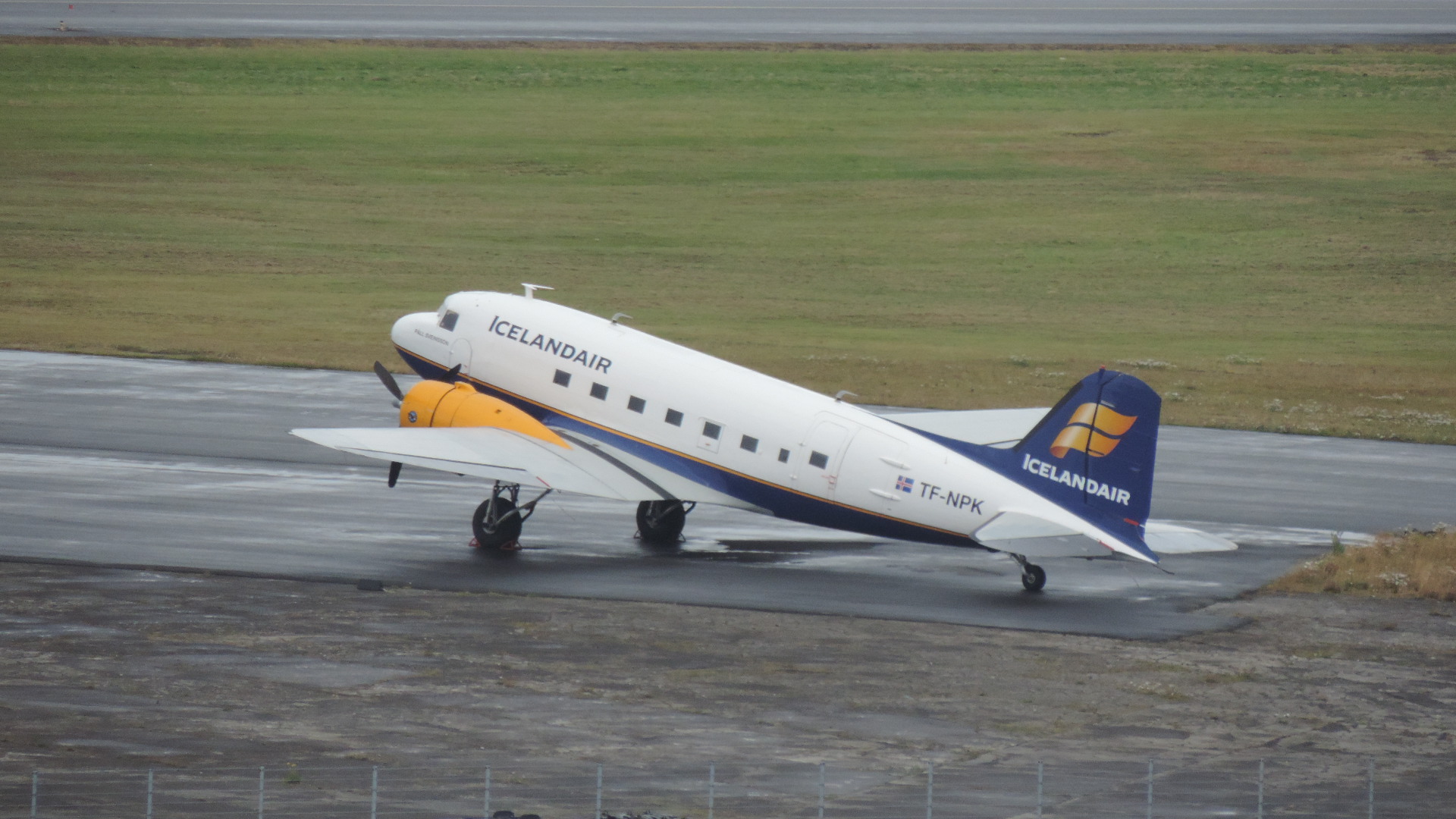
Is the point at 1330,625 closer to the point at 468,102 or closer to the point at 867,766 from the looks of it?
the point at 867,766

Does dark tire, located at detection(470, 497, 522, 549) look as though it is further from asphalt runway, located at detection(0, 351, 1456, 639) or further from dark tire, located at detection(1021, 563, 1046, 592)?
dark tire, located at detection(1021, 563, 1046, 592)

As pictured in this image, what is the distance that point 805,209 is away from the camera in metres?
86.4

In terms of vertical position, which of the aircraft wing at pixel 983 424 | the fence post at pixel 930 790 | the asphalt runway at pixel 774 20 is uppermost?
the asphalt runway at pixel 774 20

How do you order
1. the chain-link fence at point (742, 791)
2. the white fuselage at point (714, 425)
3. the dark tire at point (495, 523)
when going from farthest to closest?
the dark tire at point (495, 523) → the white fuselage at point (714, 425) → the chain-link fence at point (742, 791)

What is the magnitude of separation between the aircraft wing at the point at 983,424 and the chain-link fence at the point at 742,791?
44.0ft

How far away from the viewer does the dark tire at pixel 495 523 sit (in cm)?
3397

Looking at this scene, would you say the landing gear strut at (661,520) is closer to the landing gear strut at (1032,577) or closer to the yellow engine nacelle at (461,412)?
the yellow engine nacelle at (461,412)

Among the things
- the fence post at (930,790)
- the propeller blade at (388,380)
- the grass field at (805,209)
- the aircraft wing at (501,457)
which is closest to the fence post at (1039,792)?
the fence post at (930,790)

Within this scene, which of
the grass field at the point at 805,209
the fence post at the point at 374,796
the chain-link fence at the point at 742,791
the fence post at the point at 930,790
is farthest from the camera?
the grass field at the point at 805,209

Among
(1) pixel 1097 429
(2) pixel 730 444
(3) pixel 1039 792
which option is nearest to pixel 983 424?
(2) pixel 730 444

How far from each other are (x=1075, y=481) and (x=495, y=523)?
10.8m

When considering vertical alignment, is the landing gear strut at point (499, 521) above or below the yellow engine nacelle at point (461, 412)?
below

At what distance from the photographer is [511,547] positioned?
3425 centimetres

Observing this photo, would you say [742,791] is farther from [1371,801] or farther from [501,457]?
[501,457]
